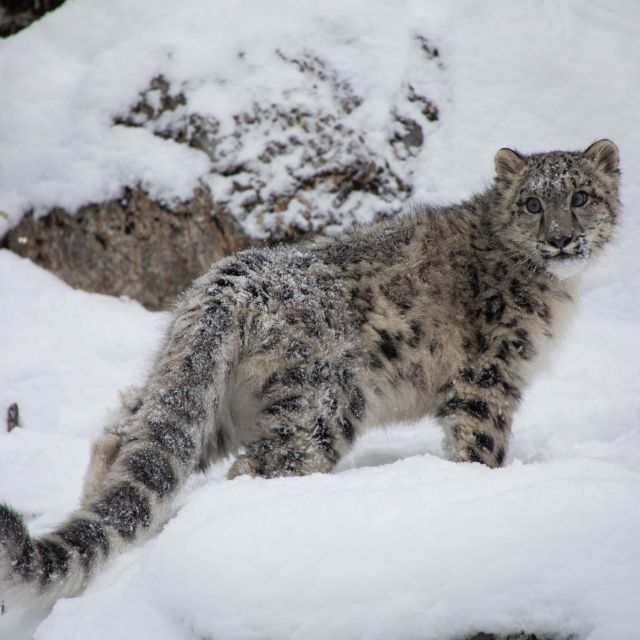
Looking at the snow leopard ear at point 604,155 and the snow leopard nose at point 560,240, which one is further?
the snow leopard ear at point 604,155

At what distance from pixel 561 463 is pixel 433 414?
75.8 inches

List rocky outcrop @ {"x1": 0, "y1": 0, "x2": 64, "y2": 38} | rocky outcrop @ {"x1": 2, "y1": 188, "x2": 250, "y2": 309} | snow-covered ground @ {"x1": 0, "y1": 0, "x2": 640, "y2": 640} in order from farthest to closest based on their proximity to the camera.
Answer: rocky outcrop @ {"x1": 0, "y1": 0, "x2": 64, "y2": 38} → rocky outcrop @ {"x1": 2, "y1": 188, "x2": 250, "y2": 309} → snow-covered ground @ {"x1": 0, "y1": 0, "x2": 640, "y2": 640}

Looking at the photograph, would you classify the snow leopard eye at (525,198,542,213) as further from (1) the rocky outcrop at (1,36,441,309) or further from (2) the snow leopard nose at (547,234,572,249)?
(1) the rocky outcrop at (1,36,441,309)

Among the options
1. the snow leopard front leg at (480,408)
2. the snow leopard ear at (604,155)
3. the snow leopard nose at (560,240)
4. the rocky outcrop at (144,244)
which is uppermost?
the snow leopard ear at (604,155)

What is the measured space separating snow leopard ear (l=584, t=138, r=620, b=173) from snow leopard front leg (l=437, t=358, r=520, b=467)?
6.26ft

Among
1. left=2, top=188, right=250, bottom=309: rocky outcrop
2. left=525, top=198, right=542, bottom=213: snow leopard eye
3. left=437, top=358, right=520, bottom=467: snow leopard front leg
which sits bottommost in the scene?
left=2, top=188, right=250, bottom=309: rocky outcrop

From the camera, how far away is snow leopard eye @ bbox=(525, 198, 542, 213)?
6.07 metres

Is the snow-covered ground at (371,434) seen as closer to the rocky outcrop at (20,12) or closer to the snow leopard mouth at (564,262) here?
the rocky outcrop at (20,12)

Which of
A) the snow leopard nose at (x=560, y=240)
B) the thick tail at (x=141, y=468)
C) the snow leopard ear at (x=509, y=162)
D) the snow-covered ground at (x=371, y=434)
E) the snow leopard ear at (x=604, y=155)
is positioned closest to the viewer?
the snow-covered ground at (x=371, y=434)

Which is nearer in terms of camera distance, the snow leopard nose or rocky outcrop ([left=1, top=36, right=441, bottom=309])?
the snow leopard nose

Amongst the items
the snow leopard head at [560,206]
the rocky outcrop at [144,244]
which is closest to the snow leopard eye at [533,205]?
the snow leopard head at [560,206]

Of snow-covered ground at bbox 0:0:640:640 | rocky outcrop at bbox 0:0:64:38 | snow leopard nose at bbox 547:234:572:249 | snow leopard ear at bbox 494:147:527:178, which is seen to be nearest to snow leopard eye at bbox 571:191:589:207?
snow leopard nose at bbox 547:234:572:249

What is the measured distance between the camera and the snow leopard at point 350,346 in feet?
14.2

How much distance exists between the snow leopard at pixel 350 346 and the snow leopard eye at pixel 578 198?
0.01 m
